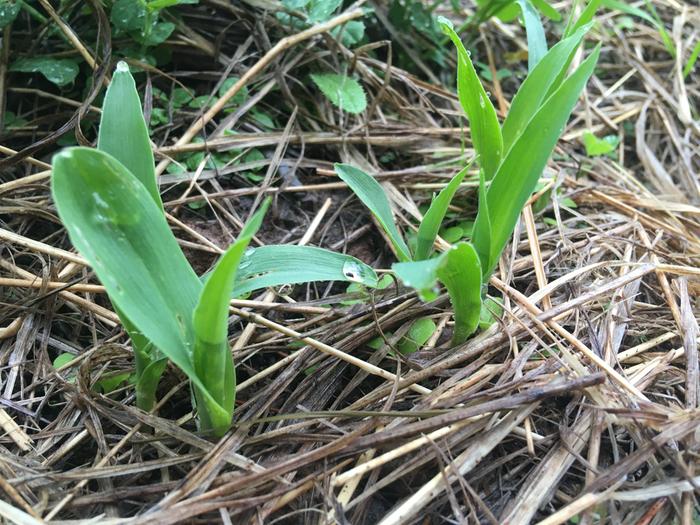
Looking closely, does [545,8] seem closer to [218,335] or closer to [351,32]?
[351,32]

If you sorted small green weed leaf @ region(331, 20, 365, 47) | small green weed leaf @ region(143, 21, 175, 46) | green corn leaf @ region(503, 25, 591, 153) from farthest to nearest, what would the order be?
small green weed leaf @ region(331, 20, 365, 47) < small green weed leaf @ region(143, 21, 175, 46) < green corn leaf @ region(503, 25, 591, 153)

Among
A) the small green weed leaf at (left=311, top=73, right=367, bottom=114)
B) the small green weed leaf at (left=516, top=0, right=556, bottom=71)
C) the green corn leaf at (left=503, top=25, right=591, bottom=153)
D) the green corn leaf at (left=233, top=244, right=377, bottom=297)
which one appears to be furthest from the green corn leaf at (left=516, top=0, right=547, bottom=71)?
the green corn leaf at (left=233, top=244, right=377, bottom=297)

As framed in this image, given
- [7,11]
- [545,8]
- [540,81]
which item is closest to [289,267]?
[540,81]

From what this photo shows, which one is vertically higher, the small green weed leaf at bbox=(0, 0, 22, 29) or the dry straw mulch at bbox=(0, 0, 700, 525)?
the small green weed leaf at bbox=(0, 0, 22, 29)

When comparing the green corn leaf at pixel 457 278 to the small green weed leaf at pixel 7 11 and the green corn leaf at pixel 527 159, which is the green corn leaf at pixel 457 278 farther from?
the small green weed leaf at pixel 7 11

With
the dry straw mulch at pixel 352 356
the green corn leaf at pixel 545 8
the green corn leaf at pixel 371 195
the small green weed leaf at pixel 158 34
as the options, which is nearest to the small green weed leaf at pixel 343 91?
the dry straw mulch at pixel 352 356

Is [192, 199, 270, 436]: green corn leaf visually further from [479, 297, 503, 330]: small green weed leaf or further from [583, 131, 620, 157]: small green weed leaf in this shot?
[583, 131, 620, 157]: small green weed leaf
